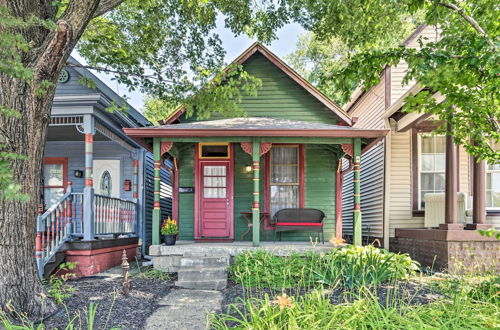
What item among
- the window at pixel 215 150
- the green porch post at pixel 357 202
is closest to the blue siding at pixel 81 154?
the window at pixel 215 150

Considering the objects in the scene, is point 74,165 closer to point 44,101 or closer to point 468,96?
point 44,101

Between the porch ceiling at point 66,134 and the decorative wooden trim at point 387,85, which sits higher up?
the decorative wooden trim at point 387,85

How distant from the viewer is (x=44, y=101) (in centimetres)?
401

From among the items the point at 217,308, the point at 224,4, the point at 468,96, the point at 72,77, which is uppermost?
the point at 224,4

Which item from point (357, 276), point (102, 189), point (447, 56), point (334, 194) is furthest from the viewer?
point (102, 189)

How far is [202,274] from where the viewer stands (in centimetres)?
572

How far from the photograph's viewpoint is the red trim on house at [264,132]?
6797 mm

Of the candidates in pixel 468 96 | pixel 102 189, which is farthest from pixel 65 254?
pixel 468 96

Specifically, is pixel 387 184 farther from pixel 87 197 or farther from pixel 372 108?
pixel 87 197

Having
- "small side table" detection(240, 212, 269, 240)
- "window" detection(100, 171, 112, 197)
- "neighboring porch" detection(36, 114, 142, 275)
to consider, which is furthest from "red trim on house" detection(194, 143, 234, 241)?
"window" detection(100, 171, 112, 197)

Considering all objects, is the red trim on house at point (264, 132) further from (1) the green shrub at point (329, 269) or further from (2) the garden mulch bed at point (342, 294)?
(2) the garden mulch bed at point (342, 294)

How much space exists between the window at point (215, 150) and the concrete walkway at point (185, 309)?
381 centimetres

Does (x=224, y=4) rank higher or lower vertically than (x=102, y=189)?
higher

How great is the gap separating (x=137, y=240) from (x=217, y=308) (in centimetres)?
536
